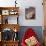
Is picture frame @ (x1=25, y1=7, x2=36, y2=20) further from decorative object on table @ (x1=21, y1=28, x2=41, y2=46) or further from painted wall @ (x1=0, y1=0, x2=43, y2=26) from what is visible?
decorative object on table @ (x1=21, y1=28, x2=41, y2=46)

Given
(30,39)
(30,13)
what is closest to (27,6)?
(30,13)

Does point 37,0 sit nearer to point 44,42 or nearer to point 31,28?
point 31,28

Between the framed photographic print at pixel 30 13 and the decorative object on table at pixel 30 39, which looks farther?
the framed photographic print at pixel 30 13

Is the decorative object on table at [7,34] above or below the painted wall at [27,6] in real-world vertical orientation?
below

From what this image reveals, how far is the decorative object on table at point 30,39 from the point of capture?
470 cm

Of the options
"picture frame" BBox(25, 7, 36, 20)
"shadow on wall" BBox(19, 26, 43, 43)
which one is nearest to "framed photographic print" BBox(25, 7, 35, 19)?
"picture frame" BBox(25, 7, 36, 20)

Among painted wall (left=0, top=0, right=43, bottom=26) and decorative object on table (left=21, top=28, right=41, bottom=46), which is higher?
painted wall (left=0, top=0, right=43, bottom=26)

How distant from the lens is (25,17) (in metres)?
4.98

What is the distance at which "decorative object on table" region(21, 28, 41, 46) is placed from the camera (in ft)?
15.4

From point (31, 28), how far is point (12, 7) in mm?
854

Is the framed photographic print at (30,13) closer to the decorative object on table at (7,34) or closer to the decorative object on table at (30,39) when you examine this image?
the decorative object on table at (30,39)

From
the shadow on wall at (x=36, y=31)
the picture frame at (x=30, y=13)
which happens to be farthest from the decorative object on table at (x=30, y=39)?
the picture frame at (x=30, y=13)

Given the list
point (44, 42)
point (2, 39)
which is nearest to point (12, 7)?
point (2, 39)

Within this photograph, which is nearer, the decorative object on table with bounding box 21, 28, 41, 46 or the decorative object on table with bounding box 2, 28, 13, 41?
the decorative object on table with bounding box 21, 28, 41, 46
